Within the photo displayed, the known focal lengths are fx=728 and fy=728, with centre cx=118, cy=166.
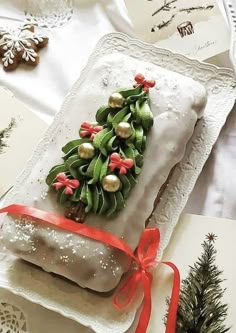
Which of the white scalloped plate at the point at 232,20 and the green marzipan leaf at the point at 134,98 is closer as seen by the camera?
the green marzipan leaf at the point at 134,98

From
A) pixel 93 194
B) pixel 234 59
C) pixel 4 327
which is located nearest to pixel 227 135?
pixel 234 59

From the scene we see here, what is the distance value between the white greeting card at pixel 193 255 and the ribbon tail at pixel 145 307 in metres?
0.02

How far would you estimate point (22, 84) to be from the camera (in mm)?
1026

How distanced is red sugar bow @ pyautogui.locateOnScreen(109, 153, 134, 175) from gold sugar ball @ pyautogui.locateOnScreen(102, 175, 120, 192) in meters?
0.01

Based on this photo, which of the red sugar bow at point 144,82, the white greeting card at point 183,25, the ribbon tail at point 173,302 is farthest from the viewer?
the white greeting card at point 183,25

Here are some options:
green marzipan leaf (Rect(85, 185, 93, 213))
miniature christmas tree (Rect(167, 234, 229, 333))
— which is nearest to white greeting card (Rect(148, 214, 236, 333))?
miniature christmas tree (Rect(167, 234, 229, 333))

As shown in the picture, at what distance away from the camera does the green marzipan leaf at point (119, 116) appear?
0.86 metres

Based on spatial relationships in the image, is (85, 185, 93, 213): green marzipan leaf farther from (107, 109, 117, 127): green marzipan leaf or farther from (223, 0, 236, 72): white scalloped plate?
(223, 0, 236, 72): white scalloped plate

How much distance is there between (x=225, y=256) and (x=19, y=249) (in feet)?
0.78

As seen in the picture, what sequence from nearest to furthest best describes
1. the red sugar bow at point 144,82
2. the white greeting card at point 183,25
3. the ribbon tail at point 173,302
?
the ribbon tail at point 173,302 → the red sugar bow at point 144,82 → the white greeting card at point 183,25

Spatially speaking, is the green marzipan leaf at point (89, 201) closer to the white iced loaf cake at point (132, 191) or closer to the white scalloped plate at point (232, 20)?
the white iced loaf cake at point (132, 191)

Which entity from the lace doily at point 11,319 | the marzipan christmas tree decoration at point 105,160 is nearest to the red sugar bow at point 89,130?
the marzipan christmas tree decoration at point 105,160

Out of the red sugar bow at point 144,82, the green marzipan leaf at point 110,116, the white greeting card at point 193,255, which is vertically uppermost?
the red sugar bow at point 144,82

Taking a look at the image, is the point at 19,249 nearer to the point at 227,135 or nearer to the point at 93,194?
the point at 93,194
